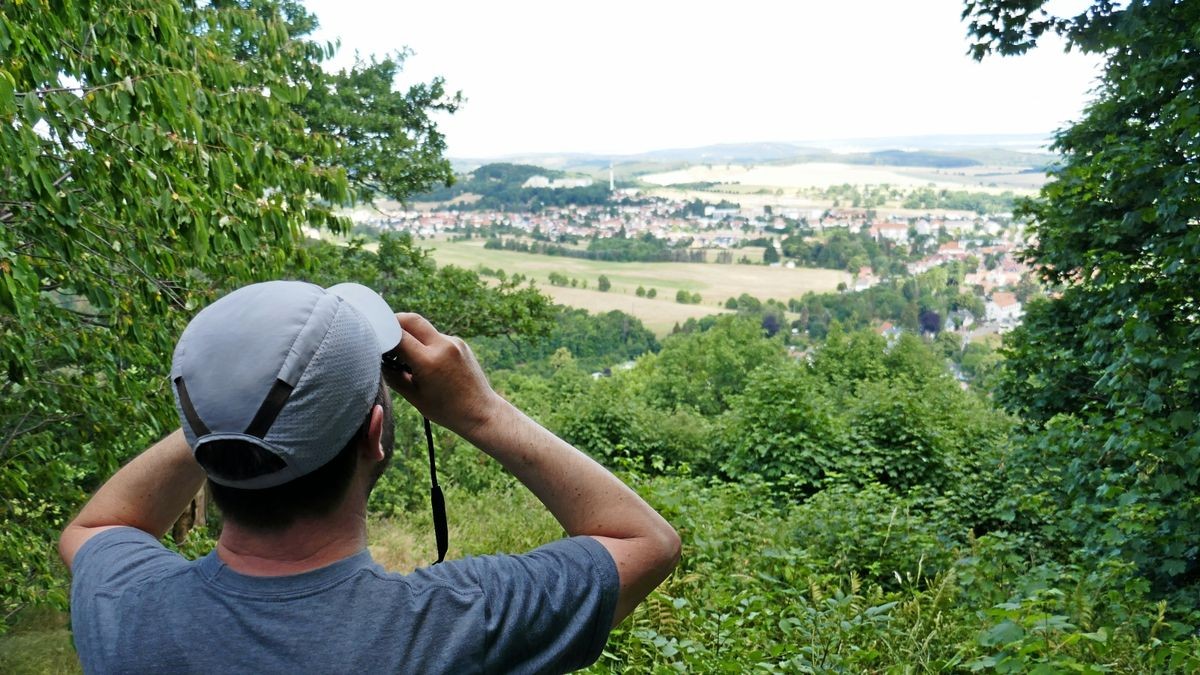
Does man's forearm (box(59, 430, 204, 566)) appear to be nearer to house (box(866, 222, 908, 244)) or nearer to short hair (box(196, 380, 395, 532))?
short hair (box(196, 380, 395, 532))

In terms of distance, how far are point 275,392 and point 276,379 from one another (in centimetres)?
1

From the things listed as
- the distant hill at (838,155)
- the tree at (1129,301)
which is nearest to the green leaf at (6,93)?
the tree at (1129,301)

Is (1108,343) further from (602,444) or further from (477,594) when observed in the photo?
(602,444)

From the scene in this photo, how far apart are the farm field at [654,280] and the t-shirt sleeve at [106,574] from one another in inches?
2113

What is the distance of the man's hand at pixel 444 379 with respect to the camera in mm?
1103

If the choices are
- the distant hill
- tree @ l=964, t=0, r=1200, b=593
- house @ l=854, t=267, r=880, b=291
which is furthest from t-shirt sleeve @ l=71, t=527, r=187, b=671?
the distant hill

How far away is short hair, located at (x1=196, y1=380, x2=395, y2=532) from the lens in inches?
38.3

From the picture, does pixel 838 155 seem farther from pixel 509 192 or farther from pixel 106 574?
pixel 106 574

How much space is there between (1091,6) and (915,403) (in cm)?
877

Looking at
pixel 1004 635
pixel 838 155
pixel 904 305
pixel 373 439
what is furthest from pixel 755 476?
pixel 838 155

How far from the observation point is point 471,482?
1517cm

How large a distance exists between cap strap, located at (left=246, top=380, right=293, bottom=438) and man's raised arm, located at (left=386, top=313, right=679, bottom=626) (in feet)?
0.58

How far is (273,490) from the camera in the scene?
3.28 ft

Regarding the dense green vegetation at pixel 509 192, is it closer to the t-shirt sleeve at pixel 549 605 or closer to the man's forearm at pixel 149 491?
the man's forearm at pixel 149 491
